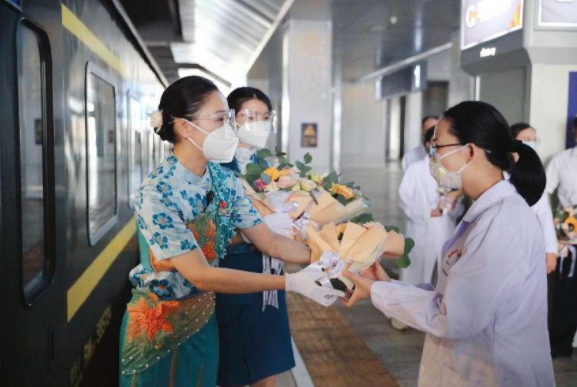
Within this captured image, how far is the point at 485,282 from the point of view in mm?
A: 1731

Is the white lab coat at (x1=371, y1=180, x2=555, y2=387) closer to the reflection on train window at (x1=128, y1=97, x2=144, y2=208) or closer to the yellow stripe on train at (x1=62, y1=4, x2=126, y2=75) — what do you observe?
the yellow stripe on train at (x1=62, y1=4, x2=126, y2=75)

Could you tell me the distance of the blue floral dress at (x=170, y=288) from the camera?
2.01 meters

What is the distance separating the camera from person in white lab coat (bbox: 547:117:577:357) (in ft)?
14.9

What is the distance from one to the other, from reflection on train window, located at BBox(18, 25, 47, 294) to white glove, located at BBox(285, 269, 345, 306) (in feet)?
3.14

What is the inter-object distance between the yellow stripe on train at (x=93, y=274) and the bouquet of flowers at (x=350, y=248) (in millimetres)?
1287

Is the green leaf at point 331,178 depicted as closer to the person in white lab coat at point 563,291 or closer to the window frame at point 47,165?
the window frame at point 47,165

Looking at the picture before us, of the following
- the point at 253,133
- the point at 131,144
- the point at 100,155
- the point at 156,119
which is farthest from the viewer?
the point at 131,144

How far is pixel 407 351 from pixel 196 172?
10.1 ft

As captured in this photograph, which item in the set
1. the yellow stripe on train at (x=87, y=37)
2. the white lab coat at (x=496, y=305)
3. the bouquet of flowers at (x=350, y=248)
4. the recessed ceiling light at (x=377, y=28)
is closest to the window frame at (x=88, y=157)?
the yellow stripe on train at (x=87, y=37)

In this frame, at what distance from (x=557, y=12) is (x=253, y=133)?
8.39 feet

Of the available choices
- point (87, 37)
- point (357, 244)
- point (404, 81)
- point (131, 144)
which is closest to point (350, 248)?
point (357, 244)

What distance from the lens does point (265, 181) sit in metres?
2.90

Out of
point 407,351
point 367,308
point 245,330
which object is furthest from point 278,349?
point 367,308

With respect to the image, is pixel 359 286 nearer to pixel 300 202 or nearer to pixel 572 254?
pixel 300 202
